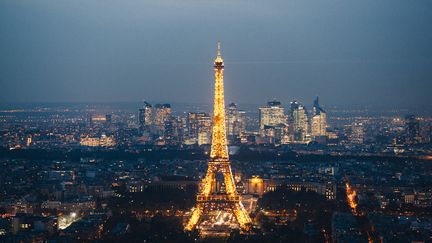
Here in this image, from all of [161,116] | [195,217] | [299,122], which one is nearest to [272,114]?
[299,122]

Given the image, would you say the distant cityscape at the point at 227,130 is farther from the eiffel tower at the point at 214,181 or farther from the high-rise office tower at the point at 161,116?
the eiffel tower at the point at 214,181

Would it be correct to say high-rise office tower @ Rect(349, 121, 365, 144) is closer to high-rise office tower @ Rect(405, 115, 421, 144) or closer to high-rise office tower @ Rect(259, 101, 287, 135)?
high-rise office tower @ Rect(405, 115, 421, 144)

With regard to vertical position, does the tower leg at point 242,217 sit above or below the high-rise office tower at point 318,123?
below

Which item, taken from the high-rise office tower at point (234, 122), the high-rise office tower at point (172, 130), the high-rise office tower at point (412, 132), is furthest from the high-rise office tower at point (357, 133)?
the high-rise office tower at point (172, 130)

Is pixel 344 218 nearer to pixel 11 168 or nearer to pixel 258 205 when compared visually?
pixel 258 205

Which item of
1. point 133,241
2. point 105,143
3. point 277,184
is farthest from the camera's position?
point 105,143

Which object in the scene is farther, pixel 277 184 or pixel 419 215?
pixel 277 184

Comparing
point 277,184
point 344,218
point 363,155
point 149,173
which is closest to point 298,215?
point 344,218
